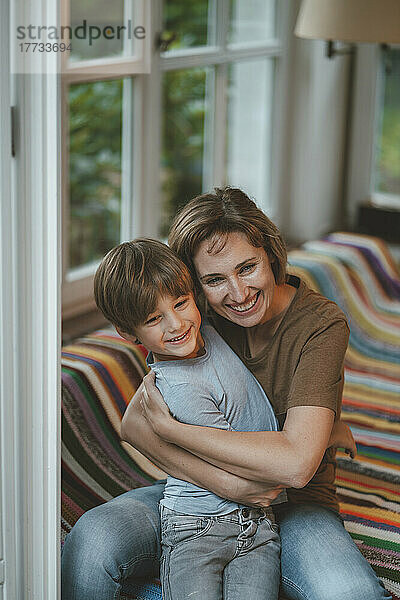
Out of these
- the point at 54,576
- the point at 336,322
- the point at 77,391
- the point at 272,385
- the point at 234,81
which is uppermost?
the point at 234,81

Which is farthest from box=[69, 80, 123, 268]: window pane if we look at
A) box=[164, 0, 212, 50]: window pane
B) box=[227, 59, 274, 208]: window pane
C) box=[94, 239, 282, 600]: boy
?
box=[94, 239, 282, 600]: boy

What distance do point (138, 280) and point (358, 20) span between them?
90 centimetres

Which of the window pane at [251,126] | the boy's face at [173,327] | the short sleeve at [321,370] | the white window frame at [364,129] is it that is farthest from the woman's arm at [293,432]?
the white window frame at [364,129]

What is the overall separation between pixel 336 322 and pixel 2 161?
62 centimetres

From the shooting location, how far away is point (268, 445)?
1.33 m

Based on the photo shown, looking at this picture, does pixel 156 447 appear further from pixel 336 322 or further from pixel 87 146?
pixel 87 146

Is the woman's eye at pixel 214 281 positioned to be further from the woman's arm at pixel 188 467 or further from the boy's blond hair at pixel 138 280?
the woman's arm at pixel 188 467

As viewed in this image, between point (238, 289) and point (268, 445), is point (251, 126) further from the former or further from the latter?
point (268, 445)

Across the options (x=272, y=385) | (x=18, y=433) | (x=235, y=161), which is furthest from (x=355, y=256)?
(x=18, y=433)

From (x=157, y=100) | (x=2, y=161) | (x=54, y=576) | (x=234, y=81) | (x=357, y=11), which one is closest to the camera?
(x=2, y=161)

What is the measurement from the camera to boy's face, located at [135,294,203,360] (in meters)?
1.34

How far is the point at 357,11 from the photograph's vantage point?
1.84 m

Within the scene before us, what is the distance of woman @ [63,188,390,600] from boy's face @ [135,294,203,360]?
87 millimetres

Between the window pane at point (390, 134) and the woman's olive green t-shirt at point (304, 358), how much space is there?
2.40 meters
